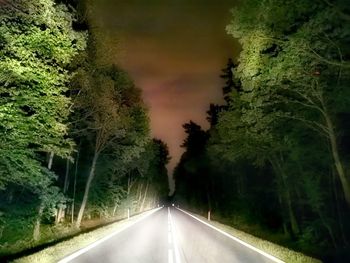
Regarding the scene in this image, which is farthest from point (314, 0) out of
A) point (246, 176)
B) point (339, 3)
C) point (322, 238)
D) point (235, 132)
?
point (246, 176)

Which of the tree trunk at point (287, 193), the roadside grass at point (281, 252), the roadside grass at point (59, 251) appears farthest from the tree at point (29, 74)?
the tree trunk at point (287, 193)

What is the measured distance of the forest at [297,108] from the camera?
1259cm

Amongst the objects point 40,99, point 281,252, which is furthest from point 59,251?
point 281,252

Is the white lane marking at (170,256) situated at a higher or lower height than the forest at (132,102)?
lower

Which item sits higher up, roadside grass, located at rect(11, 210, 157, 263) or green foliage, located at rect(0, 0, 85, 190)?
green foliage, located at rect(0, 0, 85, 190)

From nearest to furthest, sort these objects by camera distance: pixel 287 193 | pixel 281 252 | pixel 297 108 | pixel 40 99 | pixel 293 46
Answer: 1. pixel 293 46
2. pixel 281 252
3. pixel 40 99
4. pixel 297 108
5. pixel 287 193

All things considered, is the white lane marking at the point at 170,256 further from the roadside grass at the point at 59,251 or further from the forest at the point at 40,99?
the forest at the point at 40,99

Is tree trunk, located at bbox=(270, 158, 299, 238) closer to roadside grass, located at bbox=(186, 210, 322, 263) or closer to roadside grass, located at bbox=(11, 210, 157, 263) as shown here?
roadside grass, located at bbox=(186, 210, 322, 263)

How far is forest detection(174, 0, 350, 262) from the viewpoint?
1259cm

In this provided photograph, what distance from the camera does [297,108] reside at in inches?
798

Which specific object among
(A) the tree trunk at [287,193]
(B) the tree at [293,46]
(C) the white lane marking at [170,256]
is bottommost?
(C) the white lane marking at [170,256]

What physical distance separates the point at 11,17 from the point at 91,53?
9633mm

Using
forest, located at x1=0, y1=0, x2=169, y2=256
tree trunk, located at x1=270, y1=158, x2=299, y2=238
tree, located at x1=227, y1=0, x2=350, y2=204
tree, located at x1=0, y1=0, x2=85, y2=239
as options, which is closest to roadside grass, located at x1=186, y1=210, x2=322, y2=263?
tree, located at x1=227, y1=0, x2=350, y2=204

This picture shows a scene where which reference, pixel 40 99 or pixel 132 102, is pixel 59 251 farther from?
pixel 132 102
